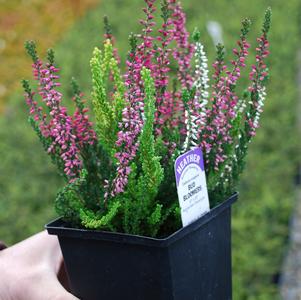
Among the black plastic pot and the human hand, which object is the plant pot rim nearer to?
the black plastic pot

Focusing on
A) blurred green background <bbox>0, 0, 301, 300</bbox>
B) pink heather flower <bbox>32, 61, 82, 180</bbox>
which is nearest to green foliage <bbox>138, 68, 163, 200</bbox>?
pink heather flower <bbox>32, 61, 82, 180</bbox>

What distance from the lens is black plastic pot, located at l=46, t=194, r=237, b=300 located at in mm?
1218

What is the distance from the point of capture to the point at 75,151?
4.43ft

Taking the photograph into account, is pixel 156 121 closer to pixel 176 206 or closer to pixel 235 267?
pixel 176 206

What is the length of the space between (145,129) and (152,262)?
0.78 ft

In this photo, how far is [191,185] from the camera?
127 cm

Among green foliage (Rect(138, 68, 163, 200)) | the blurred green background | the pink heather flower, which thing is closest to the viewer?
green foliage (Rect(138, 68, 163, 200))

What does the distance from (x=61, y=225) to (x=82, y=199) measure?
7 centimetres

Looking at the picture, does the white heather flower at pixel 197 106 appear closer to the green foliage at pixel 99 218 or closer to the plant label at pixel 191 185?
the plant label at pixel 191 185

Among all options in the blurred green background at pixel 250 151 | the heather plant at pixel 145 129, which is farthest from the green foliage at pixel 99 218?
the blurred green background at pixel 250 151

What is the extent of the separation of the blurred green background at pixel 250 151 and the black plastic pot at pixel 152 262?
4.70ft

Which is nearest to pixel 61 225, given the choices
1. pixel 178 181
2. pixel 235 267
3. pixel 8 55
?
pixel 178 181

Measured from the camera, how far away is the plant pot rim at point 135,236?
119 cm


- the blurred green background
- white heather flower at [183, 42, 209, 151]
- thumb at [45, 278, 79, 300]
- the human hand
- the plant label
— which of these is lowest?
thumb at [45, 278, 79, 300]
